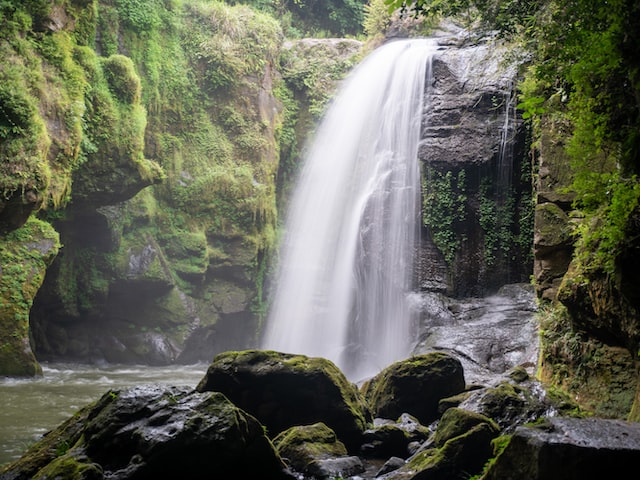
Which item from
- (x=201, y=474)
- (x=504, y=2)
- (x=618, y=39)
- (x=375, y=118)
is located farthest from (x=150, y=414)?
(x=375, y=118)

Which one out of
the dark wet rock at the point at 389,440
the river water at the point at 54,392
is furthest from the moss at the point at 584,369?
the river water at the point at 54,392

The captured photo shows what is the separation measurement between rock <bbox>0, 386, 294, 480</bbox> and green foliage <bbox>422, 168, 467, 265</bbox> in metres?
10.6

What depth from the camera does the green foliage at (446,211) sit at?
1488 centimetres

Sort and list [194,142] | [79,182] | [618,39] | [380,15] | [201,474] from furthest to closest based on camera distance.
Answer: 1. [380,15]
2. [194,142]
3. [79,182]
4. [201,474]
5. [618,39]

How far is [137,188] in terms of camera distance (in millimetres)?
13977

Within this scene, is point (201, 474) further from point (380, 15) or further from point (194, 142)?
point (380, 15)

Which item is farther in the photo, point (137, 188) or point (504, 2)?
point (137, 188)

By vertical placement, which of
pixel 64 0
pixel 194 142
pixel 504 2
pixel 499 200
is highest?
pixel 64 0

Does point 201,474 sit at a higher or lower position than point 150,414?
lower

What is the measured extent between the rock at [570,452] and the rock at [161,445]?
2117 millimetres

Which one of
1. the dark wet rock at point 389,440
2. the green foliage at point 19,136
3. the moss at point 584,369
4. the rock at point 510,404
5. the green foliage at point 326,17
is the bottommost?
the dark wet rock at point 389,440

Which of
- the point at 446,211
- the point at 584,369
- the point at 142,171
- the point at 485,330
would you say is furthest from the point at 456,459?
the point at 142,171

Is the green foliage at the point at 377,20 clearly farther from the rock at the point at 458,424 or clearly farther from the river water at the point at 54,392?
the rock at the point at 458,424

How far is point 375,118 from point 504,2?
28.5 ft
